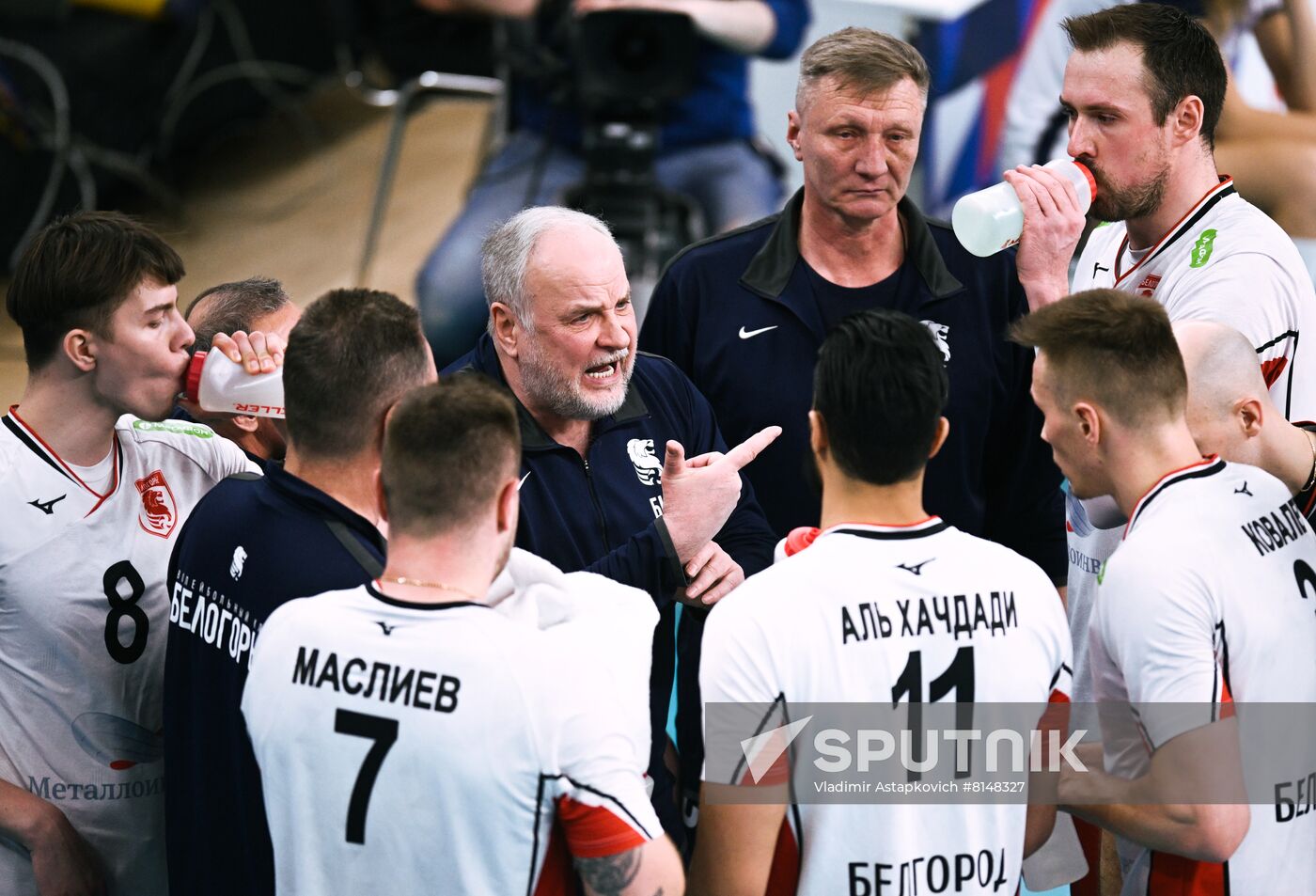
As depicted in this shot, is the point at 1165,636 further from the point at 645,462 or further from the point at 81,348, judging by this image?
the point at 81,348

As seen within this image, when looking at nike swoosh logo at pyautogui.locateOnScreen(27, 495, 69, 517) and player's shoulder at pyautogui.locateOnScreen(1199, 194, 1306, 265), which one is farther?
player's shoulder at pyautogui.locateOnScreen(1199, 194, 1306, 265)

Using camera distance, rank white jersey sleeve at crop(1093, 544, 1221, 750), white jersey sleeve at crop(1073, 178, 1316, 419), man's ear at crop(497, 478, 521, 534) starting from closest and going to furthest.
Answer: man's ear at crop(497, 478, 521, 534) < white jersey sleeve at crop(1093, 544, 1221, 750) < white jersey sleeve at crop(1073, 178, 1316, 419)

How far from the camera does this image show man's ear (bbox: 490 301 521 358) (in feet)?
9.74

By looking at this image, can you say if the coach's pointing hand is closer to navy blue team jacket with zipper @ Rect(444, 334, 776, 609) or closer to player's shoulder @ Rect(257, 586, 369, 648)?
navy blue team jacket with zipper @ Rect(444, 334, 776, 609)

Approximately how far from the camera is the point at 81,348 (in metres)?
2.58

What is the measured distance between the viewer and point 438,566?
2.11 meters

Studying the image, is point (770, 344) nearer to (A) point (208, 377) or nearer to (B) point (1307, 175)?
(A) point (208, 377)

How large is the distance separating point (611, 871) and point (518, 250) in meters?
1.37

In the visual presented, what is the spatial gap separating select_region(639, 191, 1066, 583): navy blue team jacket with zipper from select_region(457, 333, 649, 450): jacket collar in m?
0.30

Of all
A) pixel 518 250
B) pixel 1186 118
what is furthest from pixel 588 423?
pixel 1186 118

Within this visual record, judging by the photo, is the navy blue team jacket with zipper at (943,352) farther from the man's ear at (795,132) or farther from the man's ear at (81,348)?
the man's ear at (81,348)

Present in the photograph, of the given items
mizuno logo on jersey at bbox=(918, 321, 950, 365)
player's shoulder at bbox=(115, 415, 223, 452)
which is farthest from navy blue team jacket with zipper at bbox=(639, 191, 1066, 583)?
player's shoulder at bbox=(115, 415, 223, 452)

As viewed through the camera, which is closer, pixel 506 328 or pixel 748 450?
pixel 748 450

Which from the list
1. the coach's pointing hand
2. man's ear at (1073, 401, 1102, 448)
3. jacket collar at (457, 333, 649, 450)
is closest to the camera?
man's ear at (1073, 401, 1102, 448)
